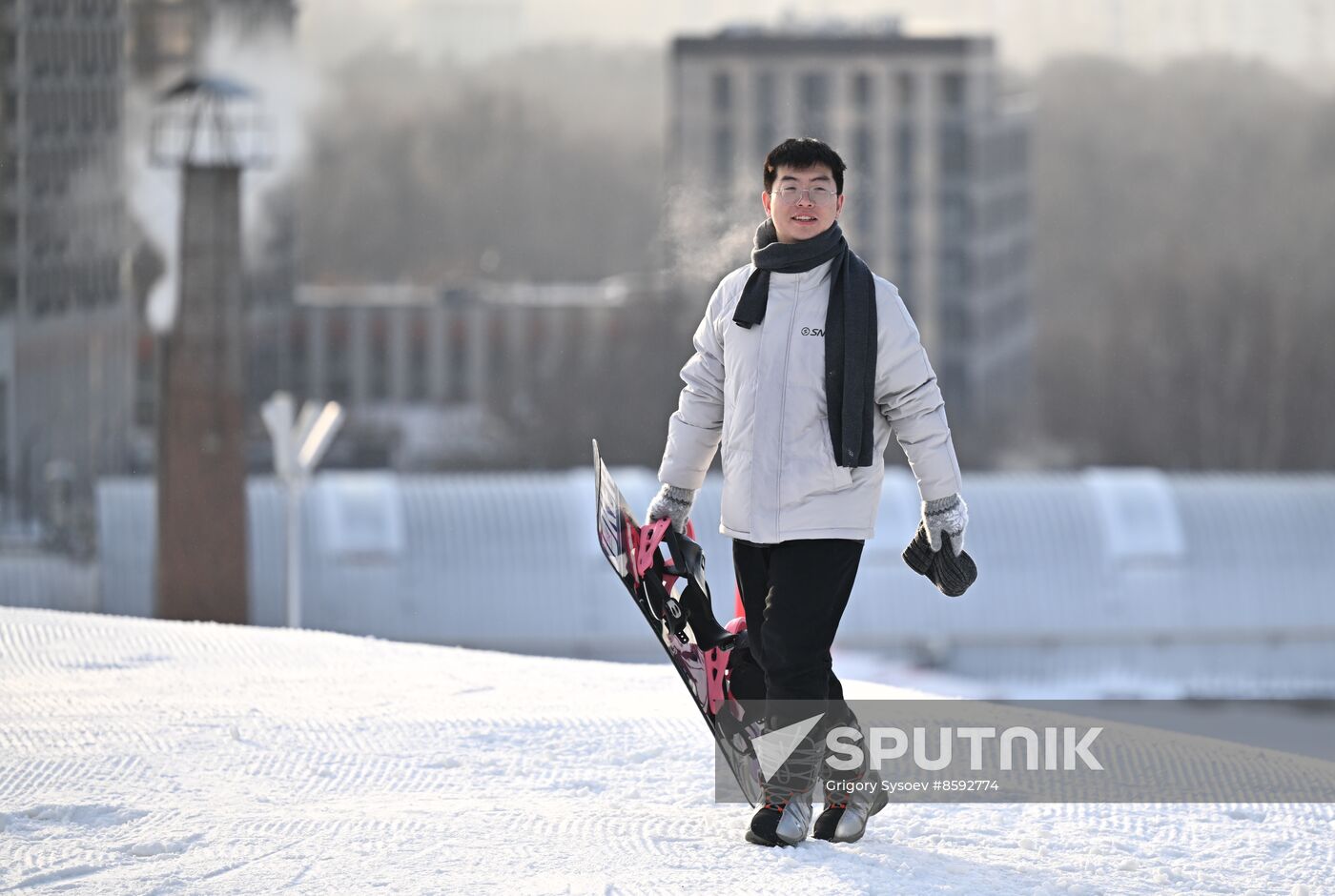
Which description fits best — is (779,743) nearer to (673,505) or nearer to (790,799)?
(790,799)

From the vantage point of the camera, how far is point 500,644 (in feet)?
76.7

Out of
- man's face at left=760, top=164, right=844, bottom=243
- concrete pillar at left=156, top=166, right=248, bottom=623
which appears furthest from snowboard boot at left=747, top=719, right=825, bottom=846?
concrete pillar at left=156, top=166, right=248, bottom=623

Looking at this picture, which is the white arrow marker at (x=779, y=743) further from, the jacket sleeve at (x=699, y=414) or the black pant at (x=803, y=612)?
the jacket sleeve at (x=699, y=414)

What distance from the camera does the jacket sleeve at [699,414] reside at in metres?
4.29

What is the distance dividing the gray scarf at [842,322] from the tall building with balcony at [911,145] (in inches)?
2222

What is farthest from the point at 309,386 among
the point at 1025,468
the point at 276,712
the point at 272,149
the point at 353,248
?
the point at 276,712

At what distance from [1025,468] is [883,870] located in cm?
5167

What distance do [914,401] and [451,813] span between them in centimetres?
124

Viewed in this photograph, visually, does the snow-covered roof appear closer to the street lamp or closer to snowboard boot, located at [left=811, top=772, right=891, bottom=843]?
the street lamp

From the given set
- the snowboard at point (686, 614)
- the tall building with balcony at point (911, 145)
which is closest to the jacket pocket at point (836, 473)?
the snowboard at point (686, 614)

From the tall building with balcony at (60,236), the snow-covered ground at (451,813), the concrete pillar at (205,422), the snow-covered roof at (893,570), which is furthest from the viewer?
the tall building with balcony at (60,236)

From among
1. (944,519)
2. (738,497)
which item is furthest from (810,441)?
(944,519)

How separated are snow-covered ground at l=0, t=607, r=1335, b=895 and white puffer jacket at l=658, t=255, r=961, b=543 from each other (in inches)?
25.5

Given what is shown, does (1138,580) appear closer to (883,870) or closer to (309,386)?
(883,870)
